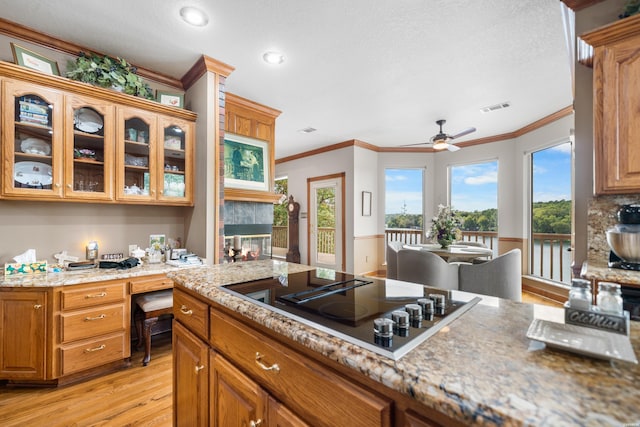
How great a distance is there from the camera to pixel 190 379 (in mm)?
1354

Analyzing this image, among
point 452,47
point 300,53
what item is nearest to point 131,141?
point 300,53

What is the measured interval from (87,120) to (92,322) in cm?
165

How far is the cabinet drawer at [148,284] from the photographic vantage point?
231 cm

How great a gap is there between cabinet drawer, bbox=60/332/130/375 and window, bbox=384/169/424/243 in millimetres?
4989

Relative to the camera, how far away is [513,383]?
0.51 meters

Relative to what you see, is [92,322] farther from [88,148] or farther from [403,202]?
[403,202]

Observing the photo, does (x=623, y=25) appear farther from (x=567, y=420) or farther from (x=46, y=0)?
(x=46, y=0)

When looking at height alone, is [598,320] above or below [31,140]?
below

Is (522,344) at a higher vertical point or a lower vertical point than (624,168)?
lower

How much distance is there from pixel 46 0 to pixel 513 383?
3.21 metres

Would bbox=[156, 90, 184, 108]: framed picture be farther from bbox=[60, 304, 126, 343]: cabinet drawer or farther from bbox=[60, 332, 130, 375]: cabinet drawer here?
bbox=[60, 332, 130, 375]: cabinet drawer

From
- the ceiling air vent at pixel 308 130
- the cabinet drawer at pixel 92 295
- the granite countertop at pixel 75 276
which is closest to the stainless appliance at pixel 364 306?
the granite countertop at pixel 75 276

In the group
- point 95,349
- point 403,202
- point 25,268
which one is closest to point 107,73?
point 25,268

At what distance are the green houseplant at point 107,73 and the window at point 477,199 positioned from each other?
5117 millimetres
